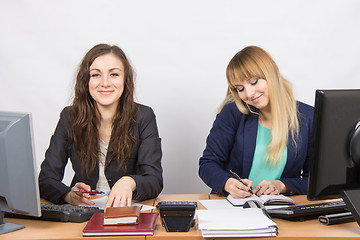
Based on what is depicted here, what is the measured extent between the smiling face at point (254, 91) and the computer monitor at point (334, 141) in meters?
0.86

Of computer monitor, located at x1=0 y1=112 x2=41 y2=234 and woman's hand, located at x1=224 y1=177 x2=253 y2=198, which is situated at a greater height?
computer monitor, located at x1=0 y1=112 x2=41 y2=234

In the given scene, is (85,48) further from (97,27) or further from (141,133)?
(141,133)

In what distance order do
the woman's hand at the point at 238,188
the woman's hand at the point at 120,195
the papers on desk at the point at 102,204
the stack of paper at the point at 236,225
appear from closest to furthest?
the stack of paper at the point at 236,225, the woman's hand at the point at 120,195, the papers on desk at the point at 102,204, the woman's hand at the point at 238,188

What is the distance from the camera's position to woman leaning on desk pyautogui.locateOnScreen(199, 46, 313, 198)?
2.26m

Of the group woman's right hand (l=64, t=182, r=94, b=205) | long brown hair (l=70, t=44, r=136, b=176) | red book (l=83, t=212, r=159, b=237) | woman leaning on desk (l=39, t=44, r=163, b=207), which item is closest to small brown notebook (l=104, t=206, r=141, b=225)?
red book (l=83, t=212, r=159, b=237)

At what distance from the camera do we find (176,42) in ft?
11.1

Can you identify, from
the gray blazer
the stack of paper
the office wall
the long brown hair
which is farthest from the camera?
the office wall

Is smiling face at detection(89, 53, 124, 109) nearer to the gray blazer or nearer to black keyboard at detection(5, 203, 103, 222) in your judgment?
the gray blazer

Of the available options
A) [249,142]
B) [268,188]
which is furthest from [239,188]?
[249,142]

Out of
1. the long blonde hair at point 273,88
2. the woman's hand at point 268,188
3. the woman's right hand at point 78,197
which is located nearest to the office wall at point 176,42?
the long blonde hair at point 273,88

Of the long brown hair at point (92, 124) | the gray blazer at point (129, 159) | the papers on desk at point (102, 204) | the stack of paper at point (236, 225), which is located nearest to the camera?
the stack of paper at point (236, 225)

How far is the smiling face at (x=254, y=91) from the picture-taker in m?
2.27

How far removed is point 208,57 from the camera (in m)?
3.39

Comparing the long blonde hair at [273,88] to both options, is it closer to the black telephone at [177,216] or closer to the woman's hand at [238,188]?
the woman's hand at [238,188]
